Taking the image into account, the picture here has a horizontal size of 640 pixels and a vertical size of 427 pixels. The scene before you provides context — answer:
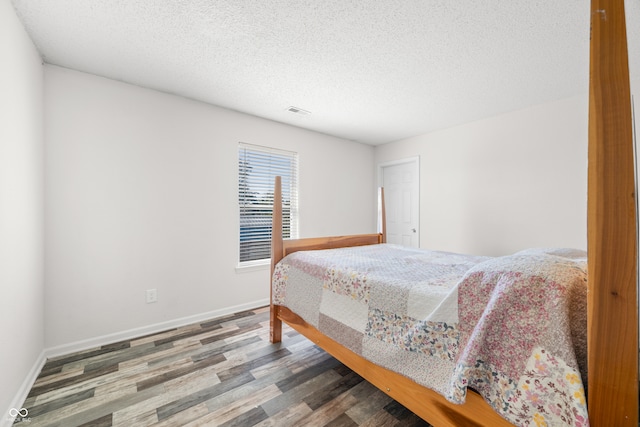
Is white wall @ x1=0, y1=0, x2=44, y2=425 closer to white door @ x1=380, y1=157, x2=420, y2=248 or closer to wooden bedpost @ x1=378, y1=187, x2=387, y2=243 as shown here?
wooden bedpost @ x1=378, y1=187, x2=387, y2=243

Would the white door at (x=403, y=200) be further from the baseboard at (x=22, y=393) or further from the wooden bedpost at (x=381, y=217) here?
the baseboard at (x=22, y=393)

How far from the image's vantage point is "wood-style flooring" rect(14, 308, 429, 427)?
55.2 inches

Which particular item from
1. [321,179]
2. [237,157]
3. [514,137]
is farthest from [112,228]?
[514,137]

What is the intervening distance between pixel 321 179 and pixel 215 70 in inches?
79.0

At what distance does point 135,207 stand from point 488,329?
2764 mm

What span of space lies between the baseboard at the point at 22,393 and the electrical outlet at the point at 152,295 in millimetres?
728

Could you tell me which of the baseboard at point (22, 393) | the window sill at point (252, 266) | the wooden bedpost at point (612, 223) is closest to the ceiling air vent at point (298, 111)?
the window sill at point (252, 266)

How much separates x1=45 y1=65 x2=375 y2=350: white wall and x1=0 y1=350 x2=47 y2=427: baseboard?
191mm

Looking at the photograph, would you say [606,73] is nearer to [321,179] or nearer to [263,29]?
[263,29]

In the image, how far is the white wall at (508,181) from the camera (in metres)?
Answer: 2.57

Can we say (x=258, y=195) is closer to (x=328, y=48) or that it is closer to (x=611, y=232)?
(x=328, y=48)

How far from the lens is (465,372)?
2.93ft

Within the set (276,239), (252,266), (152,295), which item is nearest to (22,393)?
(152,295)

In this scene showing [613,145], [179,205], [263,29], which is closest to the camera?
[613,145]
